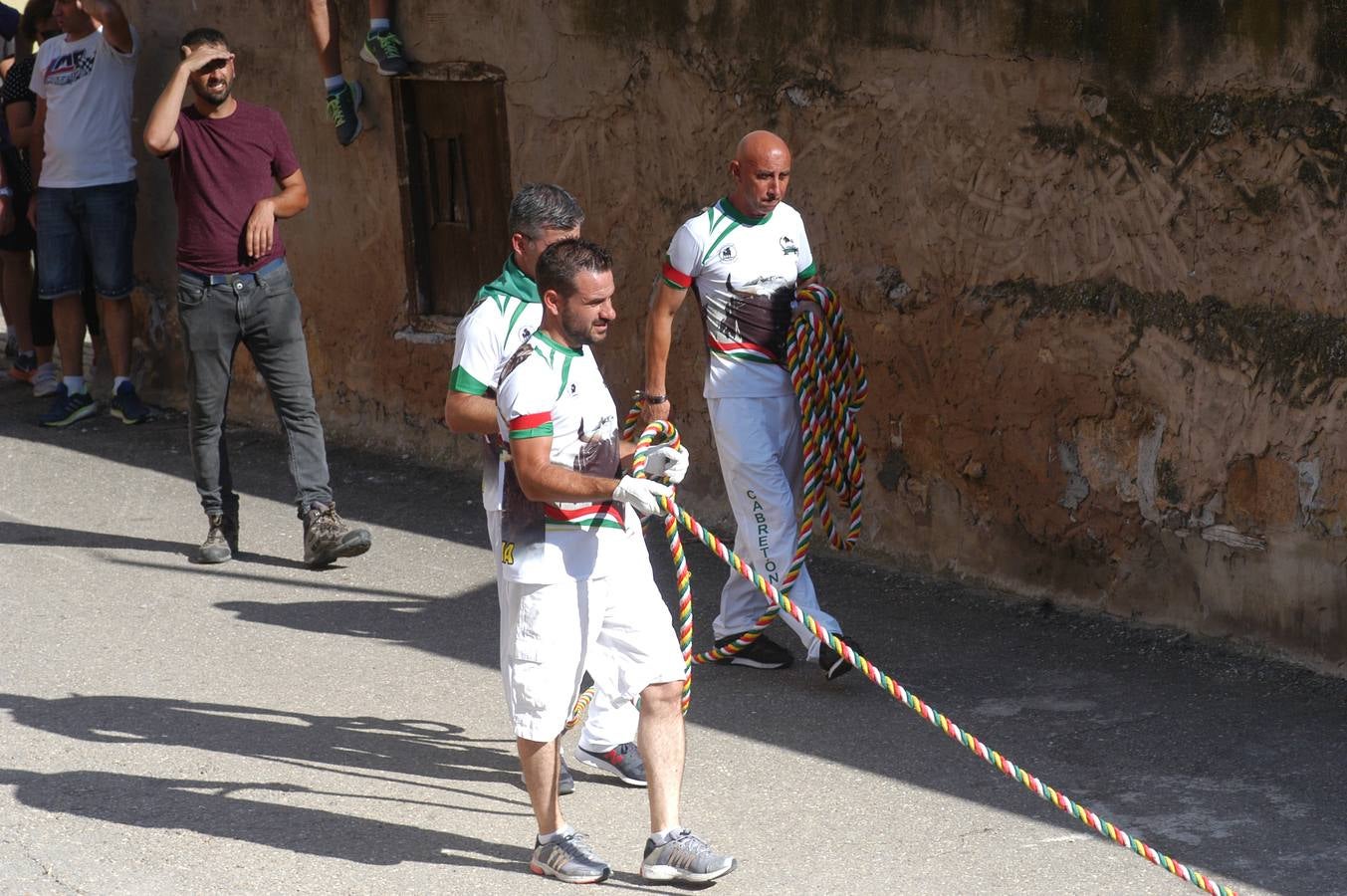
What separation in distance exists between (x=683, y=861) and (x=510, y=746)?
130 centimetres

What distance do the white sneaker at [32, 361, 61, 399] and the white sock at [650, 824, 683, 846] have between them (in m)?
7.64

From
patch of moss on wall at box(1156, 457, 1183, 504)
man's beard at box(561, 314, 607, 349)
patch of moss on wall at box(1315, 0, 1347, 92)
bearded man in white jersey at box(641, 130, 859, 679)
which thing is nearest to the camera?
man's beard at box(561, 314, 607, 349)

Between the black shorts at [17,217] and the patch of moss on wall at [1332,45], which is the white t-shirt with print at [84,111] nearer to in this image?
the black shorts at [17,217]

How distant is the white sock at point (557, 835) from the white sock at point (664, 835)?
0.76 feet

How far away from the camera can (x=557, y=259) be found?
475cm

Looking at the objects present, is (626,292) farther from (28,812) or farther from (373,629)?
(28,812)

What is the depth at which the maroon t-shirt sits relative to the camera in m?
7.90

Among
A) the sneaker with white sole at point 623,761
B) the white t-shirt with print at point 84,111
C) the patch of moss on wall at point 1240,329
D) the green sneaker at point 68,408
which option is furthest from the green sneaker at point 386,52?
the sneaker with white sole at point 623,761

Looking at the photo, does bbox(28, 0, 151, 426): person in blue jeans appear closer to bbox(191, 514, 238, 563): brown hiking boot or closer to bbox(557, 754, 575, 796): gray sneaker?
bbox(191, 514, 238, 563): brown hiking boot

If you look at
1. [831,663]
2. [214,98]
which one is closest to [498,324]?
[831,663]

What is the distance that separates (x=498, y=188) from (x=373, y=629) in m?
3.08

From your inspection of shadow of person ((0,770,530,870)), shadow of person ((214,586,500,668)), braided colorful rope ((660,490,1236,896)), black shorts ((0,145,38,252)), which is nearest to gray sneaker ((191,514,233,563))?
shadow of person ((214,586,500,668))

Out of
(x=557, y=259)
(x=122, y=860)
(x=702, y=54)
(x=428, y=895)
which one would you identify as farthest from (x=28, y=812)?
(x=702, y=54)

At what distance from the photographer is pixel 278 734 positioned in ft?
20.1
